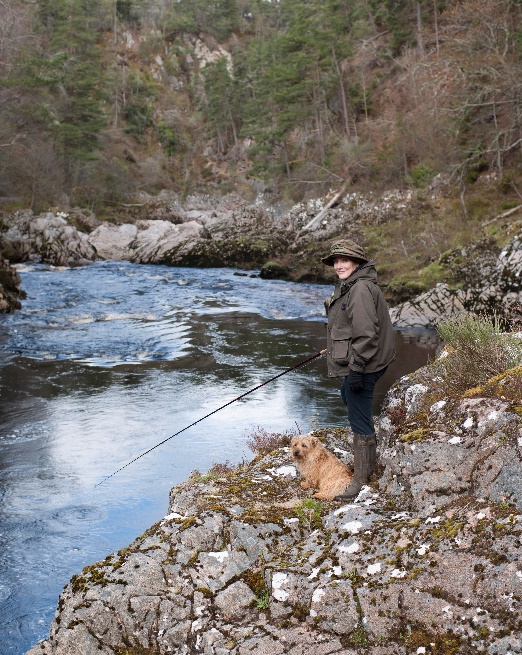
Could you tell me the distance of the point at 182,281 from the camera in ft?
95.6

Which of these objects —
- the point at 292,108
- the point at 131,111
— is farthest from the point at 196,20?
the point at 292,108

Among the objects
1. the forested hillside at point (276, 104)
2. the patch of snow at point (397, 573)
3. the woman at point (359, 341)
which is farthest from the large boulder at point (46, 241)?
the patch of snow at point (397, 573)

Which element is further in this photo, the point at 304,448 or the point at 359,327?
the point at 304,448

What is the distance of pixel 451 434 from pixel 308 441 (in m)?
1.45

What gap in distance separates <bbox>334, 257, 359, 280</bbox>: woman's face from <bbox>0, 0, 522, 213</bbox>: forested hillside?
18.4 m

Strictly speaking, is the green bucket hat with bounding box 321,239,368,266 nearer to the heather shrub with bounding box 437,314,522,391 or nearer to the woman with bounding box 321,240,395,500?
the woman with bounding box 321,240,395,500

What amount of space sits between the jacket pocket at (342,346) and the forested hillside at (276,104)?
61.7ft

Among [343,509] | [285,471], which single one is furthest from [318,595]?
[285,471]

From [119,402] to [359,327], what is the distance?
28.6 feet

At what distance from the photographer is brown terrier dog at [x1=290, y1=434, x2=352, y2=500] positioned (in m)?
5.65

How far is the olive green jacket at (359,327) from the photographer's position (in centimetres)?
522

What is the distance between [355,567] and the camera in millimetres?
4363

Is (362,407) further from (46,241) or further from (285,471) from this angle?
(46,241)

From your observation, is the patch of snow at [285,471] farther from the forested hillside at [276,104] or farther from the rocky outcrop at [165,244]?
the rocky outcrop at [165,244]
